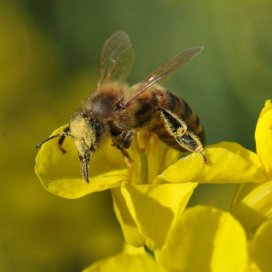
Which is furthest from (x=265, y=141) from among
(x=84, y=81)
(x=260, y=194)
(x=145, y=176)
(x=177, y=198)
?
(x=84, y=81)

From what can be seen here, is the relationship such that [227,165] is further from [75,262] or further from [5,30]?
[5,30]

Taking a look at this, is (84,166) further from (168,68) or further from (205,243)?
(205,243)

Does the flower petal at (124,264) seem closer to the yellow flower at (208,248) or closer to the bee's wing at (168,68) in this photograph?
the yellow flower at (208,248)

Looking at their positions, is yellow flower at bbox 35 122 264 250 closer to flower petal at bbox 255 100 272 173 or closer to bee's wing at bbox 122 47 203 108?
flower petal at bbox 255 100 272 173

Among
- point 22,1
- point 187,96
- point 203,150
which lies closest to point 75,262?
point 187,96

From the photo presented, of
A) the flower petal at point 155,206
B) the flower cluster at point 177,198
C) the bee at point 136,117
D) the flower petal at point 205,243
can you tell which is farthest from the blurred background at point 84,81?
the flower petal at point 205,243

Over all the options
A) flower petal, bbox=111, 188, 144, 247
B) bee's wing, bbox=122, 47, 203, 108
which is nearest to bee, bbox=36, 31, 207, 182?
bee's wing, bbox=122, 47, 203, 108
